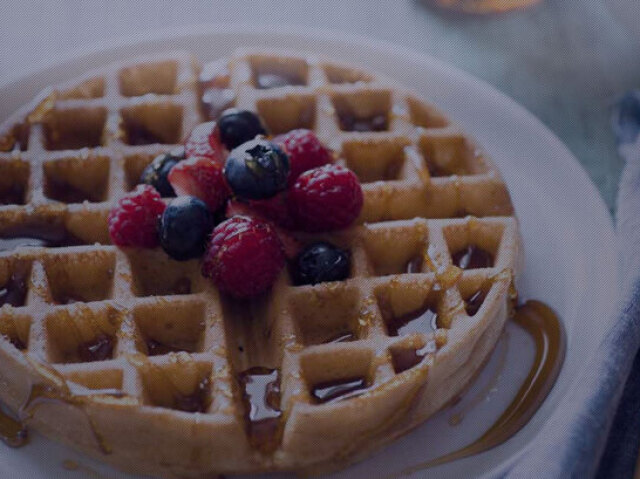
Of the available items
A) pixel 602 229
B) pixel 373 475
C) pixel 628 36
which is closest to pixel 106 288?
pixel 373 475

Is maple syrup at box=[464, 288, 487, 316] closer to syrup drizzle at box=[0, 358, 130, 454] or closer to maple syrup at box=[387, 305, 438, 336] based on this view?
maple syrup at box=[387, 305, 438, 336]

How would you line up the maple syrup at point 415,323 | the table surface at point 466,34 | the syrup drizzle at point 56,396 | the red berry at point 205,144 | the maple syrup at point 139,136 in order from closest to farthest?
the syrup drizzle at point 56,396 → the maple syrup at point 415,323 → the red berry at point 205,144 → the maple syrup at point 139,136 → the table surface at point 466,34

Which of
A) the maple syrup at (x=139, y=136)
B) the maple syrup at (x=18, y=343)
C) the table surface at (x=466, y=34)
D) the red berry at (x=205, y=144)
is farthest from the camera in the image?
the table surface at (x=466, y=34)

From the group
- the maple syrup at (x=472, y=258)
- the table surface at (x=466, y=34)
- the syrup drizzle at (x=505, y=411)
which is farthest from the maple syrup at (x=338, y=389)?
the table surface at (x=466, y=34)

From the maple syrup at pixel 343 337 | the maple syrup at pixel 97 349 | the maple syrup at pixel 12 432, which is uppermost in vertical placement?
the maple syrup at pixel 97 349

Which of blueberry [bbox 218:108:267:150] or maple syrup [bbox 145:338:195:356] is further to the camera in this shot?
blueberry [bbox 218:108:267:150]

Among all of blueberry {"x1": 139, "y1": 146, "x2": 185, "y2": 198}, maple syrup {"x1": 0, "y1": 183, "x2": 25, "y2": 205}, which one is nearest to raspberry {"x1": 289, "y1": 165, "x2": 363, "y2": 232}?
→ blueberry {"x1": 139, "y1": 146, "x2": 185, "y2": 198}

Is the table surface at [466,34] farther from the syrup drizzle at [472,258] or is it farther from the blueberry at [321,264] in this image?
the blueberry at [321,264]
